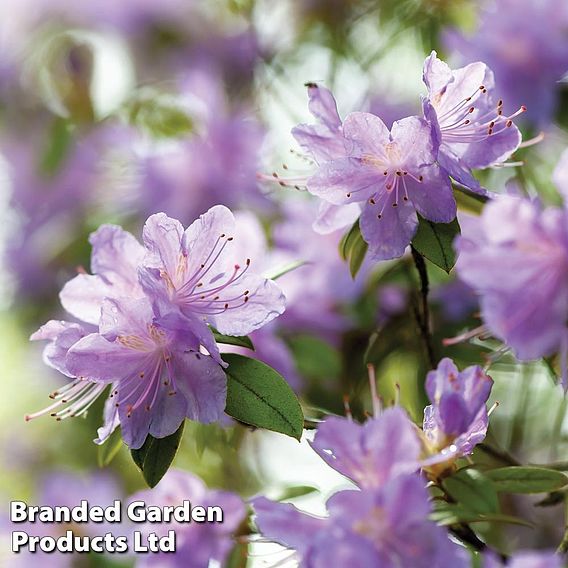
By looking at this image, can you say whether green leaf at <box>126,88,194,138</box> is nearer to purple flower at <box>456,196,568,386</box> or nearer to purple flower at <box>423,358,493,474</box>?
purple flower at <box>423,358,493,474</box>

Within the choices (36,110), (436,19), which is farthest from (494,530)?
(36,110)

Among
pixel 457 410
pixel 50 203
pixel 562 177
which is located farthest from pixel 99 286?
pixel 50 203

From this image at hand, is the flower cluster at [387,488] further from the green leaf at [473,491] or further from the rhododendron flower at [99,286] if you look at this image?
the rhododendron flower at [99,286]

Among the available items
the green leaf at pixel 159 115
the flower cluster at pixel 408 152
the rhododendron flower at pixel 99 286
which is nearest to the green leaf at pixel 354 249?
the flower cluster at pixel 408 152

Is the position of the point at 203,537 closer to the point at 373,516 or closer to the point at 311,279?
the point at 373,516

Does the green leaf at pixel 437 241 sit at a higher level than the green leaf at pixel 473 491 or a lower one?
higher

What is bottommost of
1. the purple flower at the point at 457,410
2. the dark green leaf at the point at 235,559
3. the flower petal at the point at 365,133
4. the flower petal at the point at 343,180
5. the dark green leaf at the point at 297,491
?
the dark green leaf at the point at 235,559

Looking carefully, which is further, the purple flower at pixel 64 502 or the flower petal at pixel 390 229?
the purple flower at pixel 64 502

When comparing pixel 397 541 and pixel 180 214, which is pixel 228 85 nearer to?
pixel 180 214
